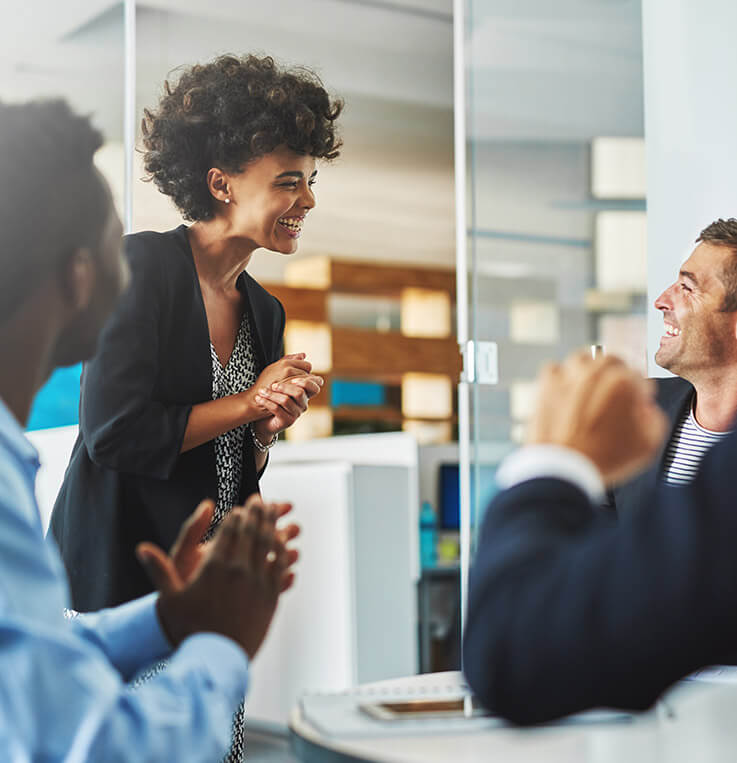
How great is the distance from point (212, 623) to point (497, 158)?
6.35 ft

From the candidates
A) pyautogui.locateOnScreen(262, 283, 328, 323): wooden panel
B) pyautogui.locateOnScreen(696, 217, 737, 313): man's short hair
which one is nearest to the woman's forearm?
pyautogui.locateOnScreen(696, 217, 737, 313): man's short hair

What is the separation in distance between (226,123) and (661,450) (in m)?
0.95

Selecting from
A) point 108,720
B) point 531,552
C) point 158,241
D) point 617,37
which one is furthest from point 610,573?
point 617,37

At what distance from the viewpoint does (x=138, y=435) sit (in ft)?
4.37

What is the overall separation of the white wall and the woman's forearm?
152 cm

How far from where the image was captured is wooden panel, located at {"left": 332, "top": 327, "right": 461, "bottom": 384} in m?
7.34

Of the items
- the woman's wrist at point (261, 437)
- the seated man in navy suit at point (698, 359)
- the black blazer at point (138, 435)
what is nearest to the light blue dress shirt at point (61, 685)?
the black blazer at point (138, 435)

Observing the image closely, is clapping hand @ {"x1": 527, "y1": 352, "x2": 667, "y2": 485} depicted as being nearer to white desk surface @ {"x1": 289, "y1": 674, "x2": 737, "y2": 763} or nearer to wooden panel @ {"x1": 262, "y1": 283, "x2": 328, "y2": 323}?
white desk surface @ {"x1": 289, "y1": 674, "x2": 737, "y2": 763}

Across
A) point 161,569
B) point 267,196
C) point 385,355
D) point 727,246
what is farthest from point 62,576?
point 385,355

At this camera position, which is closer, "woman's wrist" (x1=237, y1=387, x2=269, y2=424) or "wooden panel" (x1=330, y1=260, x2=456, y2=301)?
"woman's wrist" (x1=237, y1=387, x2=269, y2=424)

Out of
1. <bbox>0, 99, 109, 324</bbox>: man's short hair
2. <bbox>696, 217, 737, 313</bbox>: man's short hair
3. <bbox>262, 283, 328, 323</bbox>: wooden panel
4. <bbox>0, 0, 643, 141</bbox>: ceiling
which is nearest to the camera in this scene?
<bbox>0, 99, 109, 324</bbox>: man's short hair

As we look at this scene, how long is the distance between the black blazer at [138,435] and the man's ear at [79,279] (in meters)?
0.47

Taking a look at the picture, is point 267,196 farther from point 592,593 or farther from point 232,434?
point 592,593

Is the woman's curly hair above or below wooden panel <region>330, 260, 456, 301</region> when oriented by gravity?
below
